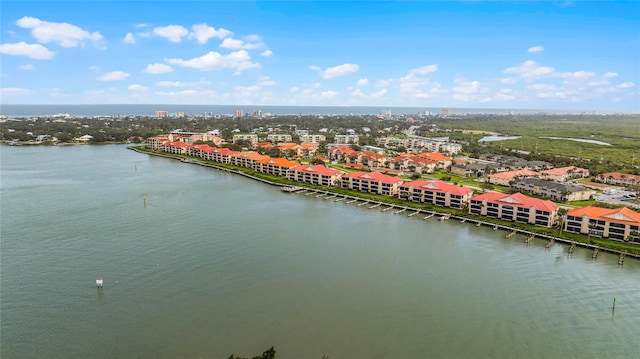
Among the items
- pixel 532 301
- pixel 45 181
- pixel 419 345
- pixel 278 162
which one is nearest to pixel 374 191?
pixel 278 162

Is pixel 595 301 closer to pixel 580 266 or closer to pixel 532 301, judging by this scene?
pixel 532 301

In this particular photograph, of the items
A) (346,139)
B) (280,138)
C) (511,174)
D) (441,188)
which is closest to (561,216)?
(441,188)

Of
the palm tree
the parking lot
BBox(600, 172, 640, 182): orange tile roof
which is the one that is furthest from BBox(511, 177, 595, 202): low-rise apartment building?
BBox(600, 172, 640, 182): orange tile roof

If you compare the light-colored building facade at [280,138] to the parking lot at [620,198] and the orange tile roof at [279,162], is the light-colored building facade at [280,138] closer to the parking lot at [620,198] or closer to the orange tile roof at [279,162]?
the orange tile roof at [279,162]

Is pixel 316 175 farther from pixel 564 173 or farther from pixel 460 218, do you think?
pixel 564 173

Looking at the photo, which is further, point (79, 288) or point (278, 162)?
point (278, 162)

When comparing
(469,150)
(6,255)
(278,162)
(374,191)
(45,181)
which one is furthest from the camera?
(469,150)

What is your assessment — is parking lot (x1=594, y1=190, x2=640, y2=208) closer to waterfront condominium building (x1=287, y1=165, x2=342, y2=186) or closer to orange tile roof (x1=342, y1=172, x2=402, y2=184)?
orange tile roof (x1=342, y1=172, x2=402, y2=184)
